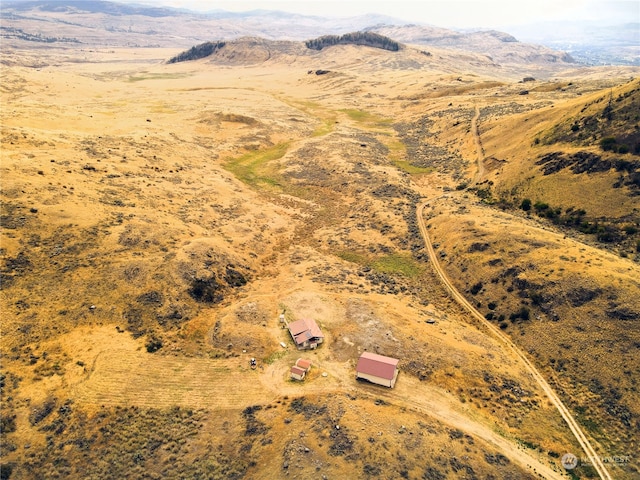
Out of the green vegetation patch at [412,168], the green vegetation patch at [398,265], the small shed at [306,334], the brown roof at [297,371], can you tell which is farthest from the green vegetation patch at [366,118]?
the brown roof at [297,371]

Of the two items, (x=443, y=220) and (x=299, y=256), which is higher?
(x=443, y=220)

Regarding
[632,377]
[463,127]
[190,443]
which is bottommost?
[190,443]

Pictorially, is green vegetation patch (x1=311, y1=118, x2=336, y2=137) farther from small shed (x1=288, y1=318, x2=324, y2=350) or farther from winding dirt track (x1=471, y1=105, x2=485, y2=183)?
small shed (x1=288, y1=318, x2=324, y2=350)

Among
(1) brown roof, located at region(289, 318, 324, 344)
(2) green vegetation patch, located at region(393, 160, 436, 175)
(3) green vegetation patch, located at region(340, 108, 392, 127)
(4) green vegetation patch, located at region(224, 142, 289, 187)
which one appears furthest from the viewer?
(3) green vegetation patch, located at region(340, 108, 392, 127)

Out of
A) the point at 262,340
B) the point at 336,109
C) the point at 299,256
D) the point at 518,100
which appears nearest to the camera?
the point at 262,340

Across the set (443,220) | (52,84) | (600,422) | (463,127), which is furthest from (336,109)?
(600,422)

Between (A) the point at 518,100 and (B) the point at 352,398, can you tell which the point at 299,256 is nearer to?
(B) the point at 352,398

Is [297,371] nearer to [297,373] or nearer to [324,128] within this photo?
[297,373]

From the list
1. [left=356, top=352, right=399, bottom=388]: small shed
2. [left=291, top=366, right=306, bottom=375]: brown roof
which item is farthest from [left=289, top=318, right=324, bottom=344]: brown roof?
[left=356, top=352, right=399, bottom=388]: small shed
